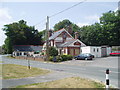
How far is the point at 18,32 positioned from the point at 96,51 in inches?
1549

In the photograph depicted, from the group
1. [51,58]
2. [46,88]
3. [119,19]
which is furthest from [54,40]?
[46,88]

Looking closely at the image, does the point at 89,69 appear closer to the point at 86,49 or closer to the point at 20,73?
the point at 20,73

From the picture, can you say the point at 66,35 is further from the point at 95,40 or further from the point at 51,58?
the point at 51,58

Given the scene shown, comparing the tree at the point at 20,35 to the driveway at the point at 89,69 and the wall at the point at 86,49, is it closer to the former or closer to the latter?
the wall at the point at 86,49

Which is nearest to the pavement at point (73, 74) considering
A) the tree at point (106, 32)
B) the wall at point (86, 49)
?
A: the wall at point (86, 49)

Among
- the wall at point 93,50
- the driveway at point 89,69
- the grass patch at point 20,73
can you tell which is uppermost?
the wall at point 93,50

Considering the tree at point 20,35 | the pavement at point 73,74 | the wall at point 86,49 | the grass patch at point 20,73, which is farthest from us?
the tree at point 20,35

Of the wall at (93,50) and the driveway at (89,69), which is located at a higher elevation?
the wall at (93,50)

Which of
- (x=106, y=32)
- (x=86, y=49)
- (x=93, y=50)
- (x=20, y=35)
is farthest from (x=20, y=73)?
(x=20, y=35)

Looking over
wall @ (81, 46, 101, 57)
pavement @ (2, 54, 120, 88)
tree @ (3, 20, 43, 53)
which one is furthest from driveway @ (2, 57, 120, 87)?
tree @ (3, 20, 43, 53)

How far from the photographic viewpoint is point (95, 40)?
49094 mm

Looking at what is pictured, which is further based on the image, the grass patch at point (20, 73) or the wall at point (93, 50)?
the wall at point (93, 50)

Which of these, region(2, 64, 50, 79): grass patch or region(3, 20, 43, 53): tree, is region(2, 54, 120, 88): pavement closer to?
region(2, 64, 50, 79): grass patch

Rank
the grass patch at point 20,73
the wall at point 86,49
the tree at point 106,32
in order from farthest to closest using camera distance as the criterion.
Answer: the tree at point 106,32
the wall at point 86,49
the grass patch at point 20,73
